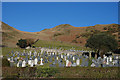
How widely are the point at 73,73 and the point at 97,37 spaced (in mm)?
18406

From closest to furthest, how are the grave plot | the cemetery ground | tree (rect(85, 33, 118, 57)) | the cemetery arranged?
the cemetery ground → the grave plot → the cemetery → tree (rect(85, 33, 118, 57))

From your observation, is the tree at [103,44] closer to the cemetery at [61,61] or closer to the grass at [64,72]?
the cemetery at [61,61]

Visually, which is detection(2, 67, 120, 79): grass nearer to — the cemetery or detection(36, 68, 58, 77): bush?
detection(36, 68, 58, 77): bush

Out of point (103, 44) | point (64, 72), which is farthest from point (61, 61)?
point (103, 44)

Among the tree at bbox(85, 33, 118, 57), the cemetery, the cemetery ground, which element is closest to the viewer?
the cemetery ground

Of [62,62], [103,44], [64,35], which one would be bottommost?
[62,62]

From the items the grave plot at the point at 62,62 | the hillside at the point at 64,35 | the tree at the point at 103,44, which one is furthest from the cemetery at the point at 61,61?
the hillside at the point at 64,35

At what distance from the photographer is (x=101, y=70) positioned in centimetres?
1272

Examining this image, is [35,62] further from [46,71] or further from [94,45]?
[94,45]

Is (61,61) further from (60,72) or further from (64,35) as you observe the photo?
(64,35)

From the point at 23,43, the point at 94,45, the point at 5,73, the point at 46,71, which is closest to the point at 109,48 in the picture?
the point at 94,45

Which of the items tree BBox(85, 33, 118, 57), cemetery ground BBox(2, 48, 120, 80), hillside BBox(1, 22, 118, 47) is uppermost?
hillside BBox(1, 22, 118, 47)

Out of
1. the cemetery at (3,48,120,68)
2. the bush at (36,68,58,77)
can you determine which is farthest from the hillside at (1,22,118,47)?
the bush at (36,68,58,77)

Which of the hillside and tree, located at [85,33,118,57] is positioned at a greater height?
the hillside
